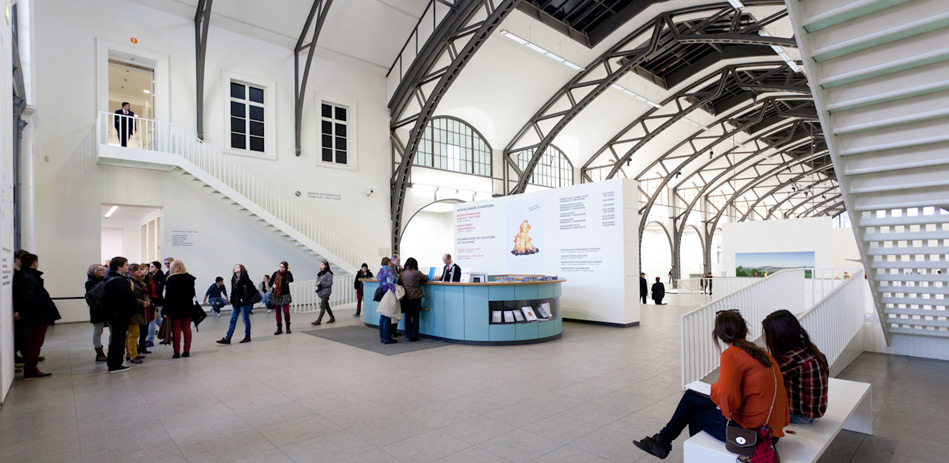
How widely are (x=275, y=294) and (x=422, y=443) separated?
553 centimetres

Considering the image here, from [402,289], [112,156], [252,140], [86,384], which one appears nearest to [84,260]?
[112,156]

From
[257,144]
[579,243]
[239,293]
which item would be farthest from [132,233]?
[579,243]

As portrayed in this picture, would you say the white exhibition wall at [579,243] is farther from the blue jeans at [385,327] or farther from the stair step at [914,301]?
the stair step at [914,301]

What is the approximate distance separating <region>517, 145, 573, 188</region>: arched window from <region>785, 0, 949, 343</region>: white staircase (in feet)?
50.4

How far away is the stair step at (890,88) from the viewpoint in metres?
3.56

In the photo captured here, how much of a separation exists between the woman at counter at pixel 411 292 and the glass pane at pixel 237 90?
8.42m

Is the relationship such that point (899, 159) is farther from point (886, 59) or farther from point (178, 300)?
point (178, 300)

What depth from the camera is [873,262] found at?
530 centimetres

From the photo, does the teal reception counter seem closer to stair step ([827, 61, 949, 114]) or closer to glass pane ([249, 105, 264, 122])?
stair step ([827, 61, 949, 114])

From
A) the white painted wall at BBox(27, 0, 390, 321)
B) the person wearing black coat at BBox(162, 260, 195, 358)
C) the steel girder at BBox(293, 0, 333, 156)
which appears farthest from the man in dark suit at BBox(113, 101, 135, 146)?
the person wearing black coat at BBox(162, 260, 195, 358)

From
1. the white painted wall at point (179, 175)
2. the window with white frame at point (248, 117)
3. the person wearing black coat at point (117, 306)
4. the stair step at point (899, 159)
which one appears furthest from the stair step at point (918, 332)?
the window with white frame at point (248, 117)

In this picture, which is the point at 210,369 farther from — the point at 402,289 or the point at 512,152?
the point at 512,152

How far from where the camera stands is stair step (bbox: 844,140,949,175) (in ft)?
→ 13.0

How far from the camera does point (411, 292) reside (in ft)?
22.4
